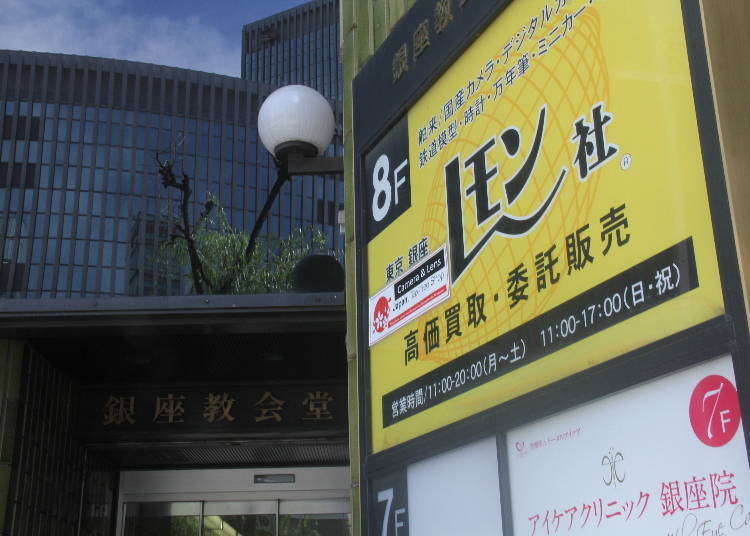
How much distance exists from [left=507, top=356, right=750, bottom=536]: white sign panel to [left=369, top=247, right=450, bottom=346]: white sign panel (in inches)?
42.6

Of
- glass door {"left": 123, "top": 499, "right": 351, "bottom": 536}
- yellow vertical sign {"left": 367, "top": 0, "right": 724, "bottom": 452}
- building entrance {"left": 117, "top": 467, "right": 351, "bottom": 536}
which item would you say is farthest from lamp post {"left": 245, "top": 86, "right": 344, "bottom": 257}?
glass door {"left": 123, "top": 499, "right": 351, "bottom": 536}

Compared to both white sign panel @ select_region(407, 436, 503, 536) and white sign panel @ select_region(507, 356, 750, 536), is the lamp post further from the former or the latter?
white sign panel @ select_region(507, 356, 750, 536)

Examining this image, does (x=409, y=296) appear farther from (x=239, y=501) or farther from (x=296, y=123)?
(x=239, y=501)

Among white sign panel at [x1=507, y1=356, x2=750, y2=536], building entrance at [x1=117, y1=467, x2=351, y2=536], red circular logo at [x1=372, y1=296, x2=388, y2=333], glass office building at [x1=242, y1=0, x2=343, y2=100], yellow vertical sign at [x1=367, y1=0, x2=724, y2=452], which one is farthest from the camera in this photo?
glass office building at [x1=242, y1=0, x2=343, y2=100]

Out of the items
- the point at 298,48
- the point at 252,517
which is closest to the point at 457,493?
the point at 252,517

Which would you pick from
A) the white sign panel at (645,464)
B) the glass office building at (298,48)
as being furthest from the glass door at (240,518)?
the glass office building at (298,48)

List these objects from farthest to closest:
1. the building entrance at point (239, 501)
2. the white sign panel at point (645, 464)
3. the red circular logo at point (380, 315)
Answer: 1. the building entrance at point (239, 501)
2. the red circular logo at point (380, 315)
3. the white sign panel at point (645, 464)

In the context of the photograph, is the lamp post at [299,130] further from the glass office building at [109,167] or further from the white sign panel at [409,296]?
the glass office building at [109,167]

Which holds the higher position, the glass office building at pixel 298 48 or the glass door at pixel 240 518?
the glass office building at pixel 298 48

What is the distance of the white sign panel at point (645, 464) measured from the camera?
8.77 ft

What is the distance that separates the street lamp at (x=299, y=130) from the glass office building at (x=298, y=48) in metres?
101

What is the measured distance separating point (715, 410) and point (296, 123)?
4.28m

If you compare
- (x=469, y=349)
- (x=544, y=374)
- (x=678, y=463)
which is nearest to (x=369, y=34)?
(x=469, y=349)

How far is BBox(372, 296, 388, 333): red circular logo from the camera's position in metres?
4.95
